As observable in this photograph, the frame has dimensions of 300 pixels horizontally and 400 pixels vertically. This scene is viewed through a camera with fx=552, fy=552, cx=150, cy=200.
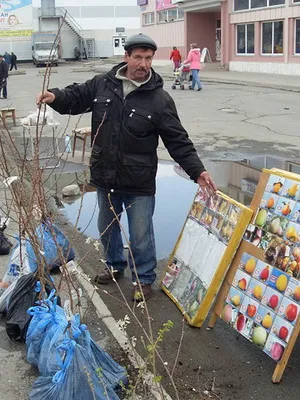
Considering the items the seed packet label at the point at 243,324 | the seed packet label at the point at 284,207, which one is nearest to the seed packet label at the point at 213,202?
the seed packet label at the point at 284,207

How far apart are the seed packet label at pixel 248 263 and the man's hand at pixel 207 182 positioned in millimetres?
580

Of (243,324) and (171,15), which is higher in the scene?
(171,15)

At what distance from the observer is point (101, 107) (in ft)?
14.1

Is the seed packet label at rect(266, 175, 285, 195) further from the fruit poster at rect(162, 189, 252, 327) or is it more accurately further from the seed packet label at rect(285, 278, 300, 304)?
the seed packet label at rect(285, 278, 300, 304)

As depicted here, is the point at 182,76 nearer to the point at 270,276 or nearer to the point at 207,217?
the point at 207,217

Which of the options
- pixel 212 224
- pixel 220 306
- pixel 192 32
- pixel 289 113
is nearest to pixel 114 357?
pixel 220 306

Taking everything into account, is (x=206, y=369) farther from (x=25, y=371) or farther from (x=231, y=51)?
(x=231, y=51)

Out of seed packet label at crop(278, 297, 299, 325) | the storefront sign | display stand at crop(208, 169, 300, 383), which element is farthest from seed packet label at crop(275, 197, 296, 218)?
the storefront sign

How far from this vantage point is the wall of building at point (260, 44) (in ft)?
92.0

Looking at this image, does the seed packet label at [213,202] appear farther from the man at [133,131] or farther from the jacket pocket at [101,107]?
the jacket pocket at [101,107]

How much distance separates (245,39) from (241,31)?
0.74 meters

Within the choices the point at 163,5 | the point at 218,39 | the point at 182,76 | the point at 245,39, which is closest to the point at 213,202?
the point at 182,76

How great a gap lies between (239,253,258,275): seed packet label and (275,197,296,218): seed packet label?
37cm

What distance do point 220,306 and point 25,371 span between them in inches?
55.4
